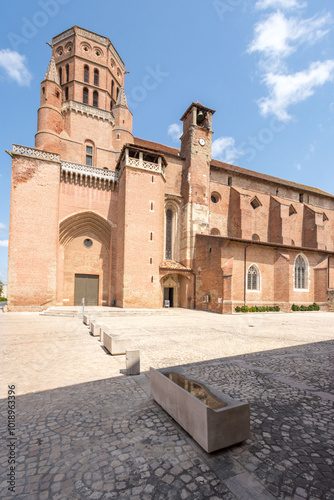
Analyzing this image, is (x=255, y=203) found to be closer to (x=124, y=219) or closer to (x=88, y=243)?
(x=124, y=219)

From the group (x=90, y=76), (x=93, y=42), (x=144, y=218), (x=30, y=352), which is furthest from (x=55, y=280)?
(x=93, y=42)

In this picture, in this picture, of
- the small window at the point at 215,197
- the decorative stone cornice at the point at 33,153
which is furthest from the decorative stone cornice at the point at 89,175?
the small window at the point at 215,197

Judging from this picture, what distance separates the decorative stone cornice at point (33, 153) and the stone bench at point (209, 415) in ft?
70.1

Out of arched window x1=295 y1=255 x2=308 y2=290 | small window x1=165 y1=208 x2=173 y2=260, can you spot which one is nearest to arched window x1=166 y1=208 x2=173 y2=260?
small window x1=165 y1=208 x2=173 y2=260

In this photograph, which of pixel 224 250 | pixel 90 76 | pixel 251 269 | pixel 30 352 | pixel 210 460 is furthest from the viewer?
pixel 90 76

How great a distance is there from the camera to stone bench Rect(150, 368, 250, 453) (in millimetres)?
2660

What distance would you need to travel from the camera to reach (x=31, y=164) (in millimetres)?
19391

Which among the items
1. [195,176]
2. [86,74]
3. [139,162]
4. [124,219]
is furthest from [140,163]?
[86,74]

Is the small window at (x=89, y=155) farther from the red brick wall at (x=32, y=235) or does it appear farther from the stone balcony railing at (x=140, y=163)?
the red brick wall at (x=32, y=235)

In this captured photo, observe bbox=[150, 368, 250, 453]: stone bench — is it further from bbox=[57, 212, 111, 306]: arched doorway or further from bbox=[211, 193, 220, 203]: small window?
bbox=[211, 193, 220, 203]: small window

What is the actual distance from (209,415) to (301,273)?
25.7 m

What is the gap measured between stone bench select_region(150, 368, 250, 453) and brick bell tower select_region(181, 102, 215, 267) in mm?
19984

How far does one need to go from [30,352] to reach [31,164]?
1735 centimetres

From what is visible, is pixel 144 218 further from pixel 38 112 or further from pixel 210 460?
pixel 210 460
